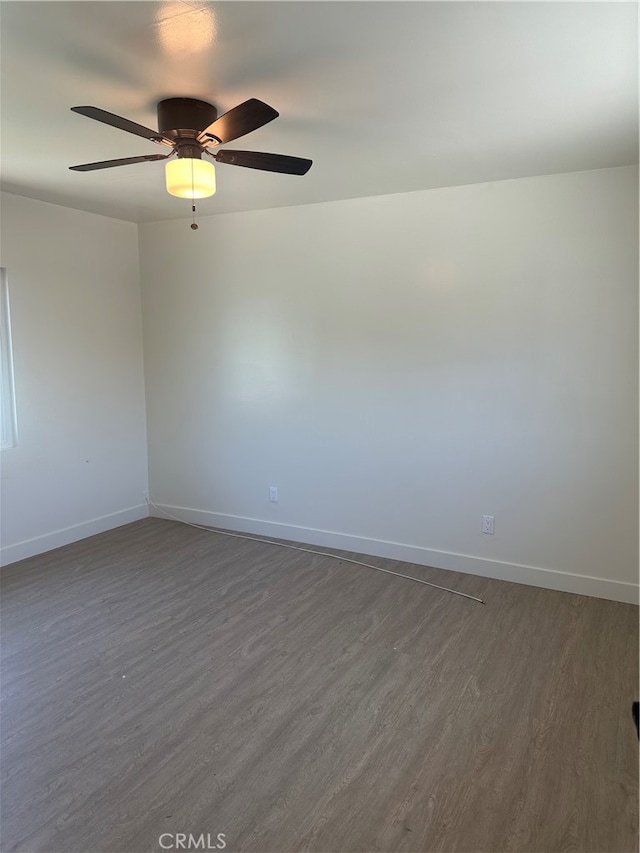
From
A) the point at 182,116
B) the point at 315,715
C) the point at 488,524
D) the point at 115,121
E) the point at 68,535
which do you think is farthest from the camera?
the point at 68,535

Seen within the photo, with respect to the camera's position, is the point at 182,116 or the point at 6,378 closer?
the point at 182,116

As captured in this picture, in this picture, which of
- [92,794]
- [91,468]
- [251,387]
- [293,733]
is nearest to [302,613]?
[293,733]

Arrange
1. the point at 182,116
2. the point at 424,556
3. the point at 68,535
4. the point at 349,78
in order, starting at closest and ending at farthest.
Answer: the point at 349,78
the point at 182,116
the point at 424,556
the point at 68,535

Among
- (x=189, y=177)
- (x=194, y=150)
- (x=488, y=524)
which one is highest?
(x=194, y=150)

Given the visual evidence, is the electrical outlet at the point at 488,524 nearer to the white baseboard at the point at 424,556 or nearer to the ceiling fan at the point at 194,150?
the white baseboard at the point at 424,556

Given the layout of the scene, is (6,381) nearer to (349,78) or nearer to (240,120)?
(240,120)

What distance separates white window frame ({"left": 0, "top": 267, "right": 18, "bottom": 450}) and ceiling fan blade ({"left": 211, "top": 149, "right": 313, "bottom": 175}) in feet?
7.74

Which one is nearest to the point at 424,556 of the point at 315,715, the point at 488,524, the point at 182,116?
the point at 488,524

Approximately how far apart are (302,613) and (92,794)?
1492 millimetres

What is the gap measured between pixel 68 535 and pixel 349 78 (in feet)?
12.5

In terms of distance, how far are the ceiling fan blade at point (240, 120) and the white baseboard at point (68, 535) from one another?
3.23 metres

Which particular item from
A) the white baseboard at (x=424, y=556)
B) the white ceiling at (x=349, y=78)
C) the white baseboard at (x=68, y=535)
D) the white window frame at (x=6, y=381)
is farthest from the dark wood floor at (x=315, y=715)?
the white ceiling at (x=349, y=78)

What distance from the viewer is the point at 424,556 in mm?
3936

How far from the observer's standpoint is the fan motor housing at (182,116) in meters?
2.22
